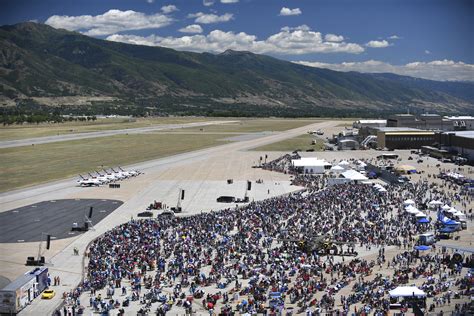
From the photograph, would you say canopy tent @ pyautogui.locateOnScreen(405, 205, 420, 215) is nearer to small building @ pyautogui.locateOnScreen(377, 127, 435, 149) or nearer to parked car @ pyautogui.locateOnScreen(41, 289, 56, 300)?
parked car @ pyautogui.locateOnScreen(41, 289, 56, 300)

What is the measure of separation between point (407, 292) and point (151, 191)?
43977 millimetres

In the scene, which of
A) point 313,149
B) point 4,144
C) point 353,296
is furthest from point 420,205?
point 4,144

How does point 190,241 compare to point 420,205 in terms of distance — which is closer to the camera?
point 190,241

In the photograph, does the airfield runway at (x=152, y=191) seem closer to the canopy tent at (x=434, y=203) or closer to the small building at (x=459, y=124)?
the canopy tent at (x=434, y=203)

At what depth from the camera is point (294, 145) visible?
128 m

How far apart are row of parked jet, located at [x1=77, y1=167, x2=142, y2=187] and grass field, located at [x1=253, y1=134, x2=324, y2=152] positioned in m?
40.8

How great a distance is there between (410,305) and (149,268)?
15962 mm

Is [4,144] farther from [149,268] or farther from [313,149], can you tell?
[149,268]

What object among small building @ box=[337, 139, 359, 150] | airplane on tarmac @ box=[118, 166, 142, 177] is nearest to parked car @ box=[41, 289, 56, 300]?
airplane on tarmac @ box=[118, 166, 142, 177]

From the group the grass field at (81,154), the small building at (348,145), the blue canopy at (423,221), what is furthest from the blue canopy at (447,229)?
the small building at (348,145)

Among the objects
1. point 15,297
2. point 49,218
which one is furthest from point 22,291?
point 49,218

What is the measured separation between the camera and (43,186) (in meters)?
73.3

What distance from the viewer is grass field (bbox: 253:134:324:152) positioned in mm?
119875

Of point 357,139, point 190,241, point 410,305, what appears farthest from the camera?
point 357,139
